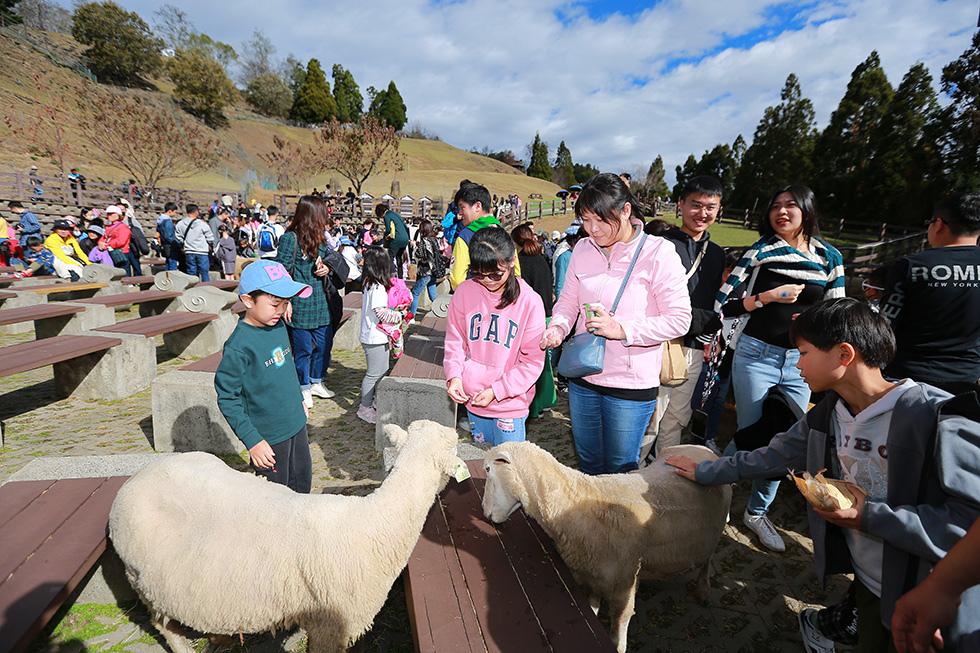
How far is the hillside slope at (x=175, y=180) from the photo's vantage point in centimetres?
3378

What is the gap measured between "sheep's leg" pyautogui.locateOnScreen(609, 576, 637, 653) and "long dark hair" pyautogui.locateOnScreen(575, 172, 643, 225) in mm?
1975

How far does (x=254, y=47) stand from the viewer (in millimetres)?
74188

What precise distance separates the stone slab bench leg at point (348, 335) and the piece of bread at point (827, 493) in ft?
23.9

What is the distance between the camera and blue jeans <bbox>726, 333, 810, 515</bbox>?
9.77ft

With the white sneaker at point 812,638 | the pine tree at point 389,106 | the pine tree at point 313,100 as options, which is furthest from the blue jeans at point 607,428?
the pine tree at point 389,106

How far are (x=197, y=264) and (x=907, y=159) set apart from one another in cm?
3613

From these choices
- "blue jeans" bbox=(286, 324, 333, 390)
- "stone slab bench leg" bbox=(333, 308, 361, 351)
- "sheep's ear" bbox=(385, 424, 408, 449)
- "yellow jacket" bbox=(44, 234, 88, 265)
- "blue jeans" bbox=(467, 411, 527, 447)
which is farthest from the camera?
"yellow jacket" bbox=(44, 234, 88, 265)

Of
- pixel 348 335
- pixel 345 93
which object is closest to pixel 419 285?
pixel 348 335

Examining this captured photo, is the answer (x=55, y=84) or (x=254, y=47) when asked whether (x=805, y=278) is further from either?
(x=254, y=47)

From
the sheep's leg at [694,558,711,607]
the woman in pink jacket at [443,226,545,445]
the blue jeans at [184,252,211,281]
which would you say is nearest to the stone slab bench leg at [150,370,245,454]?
the woman in pink jacket at [443,226,545,445]

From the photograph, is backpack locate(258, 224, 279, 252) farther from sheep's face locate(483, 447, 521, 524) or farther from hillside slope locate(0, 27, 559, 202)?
hillside slope locate(0, 27, 559, 202)

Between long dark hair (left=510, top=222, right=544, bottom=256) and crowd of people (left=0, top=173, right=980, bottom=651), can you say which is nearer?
crowd of people (left=0, top=173, right=980, bottom=651)

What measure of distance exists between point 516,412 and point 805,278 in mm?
2159

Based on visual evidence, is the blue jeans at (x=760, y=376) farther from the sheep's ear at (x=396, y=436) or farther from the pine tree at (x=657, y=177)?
the pine tree at (x=657, y=177)
